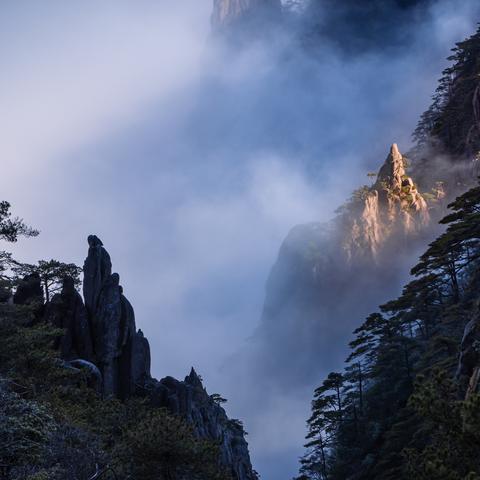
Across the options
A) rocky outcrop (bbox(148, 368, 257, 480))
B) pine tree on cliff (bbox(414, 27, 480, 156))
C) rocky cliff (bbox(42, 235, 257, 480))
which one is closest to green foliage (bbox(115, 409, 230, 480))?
rocky outcrop (bbox(148, 368, 257, 480))

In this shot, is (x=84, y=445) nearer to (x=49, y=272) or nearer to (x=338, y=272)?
(x=49, y=272)

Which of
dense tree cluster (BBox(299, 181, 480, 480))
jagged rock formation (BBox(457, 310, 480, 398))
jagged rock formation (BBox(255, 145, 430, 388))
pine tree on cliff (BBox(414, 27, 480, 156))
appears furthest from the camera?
jagged rock formation (BBox(255, 145, 430, 388))

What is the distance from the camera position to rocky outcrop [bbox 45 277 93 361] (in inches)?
1855

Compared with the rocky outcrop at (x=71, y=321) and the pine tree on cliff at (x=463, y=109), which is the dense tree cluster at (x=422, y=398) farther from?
the pine tree on cliff at (x=463, y=109)

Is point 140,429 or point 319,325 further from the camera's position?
point 319,325

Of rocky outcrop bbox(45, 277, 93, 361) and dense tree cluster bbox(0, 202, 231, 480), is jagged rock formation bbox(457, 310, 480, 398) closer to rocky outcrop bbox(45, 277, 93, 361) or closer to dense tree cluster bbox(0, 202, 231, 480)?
dense tree cluster bbox(0, 202, 231, 480)

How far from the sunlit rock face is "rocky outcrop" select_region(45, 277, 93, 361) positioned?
69.7 metres

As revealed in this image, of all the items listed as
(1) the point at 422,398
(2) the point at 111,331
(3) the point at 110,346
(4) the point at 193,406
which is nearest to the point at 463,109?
(4) the point at 193,406

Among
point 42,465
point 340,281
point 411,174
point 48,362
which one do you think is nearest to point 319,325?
point 340,281

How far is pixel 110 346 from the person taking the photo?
1913 inches

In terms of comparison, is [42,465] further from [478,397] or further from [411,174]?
[411,174]

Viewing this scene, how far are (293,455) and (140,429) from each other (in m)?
101

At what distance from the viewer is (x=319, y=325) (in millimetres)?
123562

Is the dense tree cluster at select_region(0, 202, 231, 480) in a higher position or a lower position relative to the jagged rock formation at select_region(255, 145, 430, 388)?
lower
